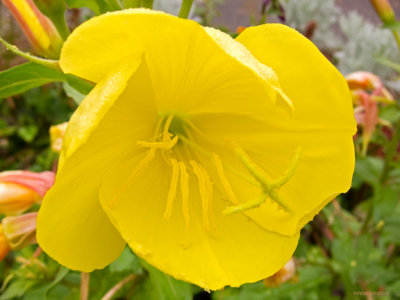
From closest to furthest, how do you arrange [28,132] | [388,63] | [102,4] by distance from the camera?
[102,4] < [388,63] < [28,132]

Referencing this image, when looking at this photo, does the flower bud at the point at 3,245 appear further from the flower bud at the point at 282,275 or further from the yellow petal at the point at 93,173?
the flower bud at the point at 282,275

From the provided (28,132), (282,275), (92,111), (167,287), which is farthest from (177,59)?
(28,132)

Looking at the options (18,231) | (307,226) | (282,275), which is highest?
(18,231)

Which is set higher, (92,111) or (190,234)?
(92,111)

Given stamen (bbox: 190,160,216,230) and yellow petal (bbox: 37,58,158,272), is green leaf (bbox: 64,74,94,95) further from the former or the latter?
stamen (bbox: 190,160,216,230)

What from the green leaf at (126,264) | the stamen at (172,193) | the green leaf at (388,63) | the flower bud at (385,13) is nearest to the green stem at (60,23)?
the stamen at (172,193)

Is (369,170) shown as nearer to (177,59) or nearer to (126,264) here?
(126,264)

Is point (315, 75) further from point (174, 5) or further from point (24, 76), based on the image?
point (174, 5)
